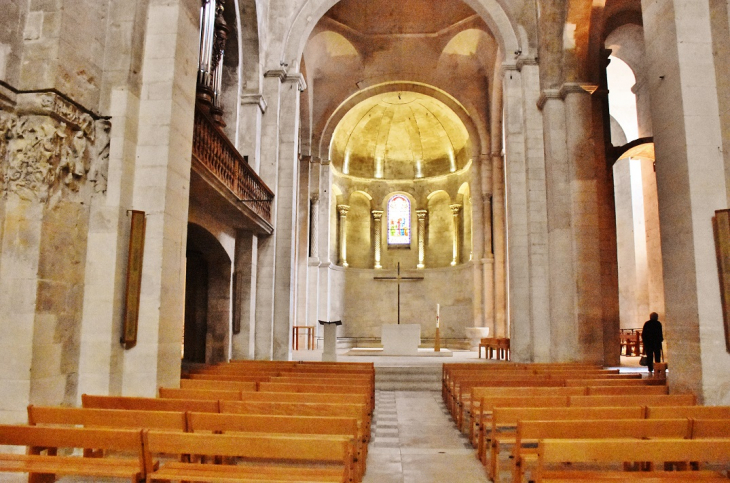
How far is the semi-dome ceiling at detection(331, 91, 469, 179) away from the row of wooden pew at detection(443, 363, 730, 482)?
19.3 meters

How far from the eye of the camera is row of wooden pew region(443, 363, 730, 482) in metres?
3.65

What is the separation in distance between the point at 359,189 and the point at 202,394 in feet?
71.1

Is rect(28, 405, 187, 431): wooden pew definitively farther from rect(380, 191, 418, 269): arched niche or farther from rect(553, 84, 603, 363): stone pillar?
rect(380, 191, 418, 269): arched niche

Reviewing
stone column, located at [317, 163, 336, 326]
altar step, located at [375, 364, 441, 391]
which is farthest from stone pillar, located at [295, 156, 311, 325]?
altar step, located at [375, 364, 441, 391]

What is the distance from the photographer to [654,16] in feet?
23.9

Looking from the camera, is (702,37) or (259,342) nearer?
(702,37)

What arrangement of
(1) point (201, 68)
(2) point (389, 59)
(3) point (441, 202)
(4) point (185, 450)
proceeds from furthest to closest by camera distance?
(3) point (441, 202)
(2) point (389, 59)
(1) point (201, 68)
(4) point (185, 450)

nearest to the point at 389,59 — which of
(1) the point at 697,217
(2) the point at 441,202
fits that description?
(2) the point at 441,202

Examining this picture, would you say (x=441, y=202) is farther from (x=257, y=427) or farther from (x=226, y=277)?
(x=257, y=427)

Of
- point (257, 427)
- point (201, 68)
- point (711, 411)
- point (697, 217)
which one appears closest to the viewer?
point (257, 427)

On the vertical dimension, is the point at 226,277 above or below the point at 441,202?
below

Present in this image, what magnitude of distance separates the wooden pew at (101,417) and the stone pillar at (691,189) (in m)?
5.68

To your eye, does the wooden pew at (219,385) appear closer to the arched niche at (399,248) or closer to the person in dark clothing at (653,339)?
the person in dark clothing at (653,339)

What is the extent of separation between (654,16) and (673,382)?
4710 mm
